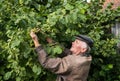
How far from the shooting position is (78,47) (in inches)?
209

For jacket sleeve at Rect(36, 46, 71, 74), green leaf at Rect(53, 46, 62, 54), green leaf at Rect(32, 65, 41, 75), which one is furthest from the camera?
green leaf at Rect(32, 65, 41, 75)

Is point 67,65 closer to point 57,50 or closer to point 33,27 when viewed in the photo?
point 57,50

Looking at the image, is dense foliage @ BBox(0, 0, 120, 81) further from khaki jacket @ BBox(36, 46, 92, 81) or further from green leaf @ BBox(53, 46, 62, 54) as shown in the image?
khaki jacket @ BBox(36, 46, 92, 81)

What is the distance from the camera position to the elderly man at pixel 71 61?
510cm

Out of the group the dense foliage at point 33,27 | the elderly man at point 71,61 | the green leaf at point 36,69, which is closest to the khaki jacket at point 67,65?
the elderly man at point 71,61

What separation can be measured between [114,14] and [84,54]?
115 inches

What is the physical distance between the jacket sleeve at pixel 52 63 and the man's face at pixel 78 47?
0.80 ft

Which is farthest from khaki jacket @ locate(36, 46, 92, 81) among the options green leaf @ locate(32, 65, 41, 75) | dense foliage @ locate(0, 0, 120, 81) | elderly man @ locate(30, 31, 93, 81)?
green leaf @ locate(32, 65, 41, 75)

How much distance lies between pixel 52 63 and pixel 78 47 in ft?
1.53

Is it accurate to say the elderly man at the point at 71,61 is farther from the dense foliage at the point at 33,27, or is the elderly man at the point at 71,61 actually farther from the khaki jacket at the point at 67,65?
the dense foliage at the point at 33,27

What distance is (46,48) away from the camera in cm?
523

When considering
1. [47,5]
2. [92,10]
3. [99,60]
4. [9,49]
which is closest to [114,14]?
[92,10]

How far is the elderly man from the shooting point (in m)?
5.10

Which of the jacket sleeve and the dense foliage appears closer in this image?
the jacket sleeve
